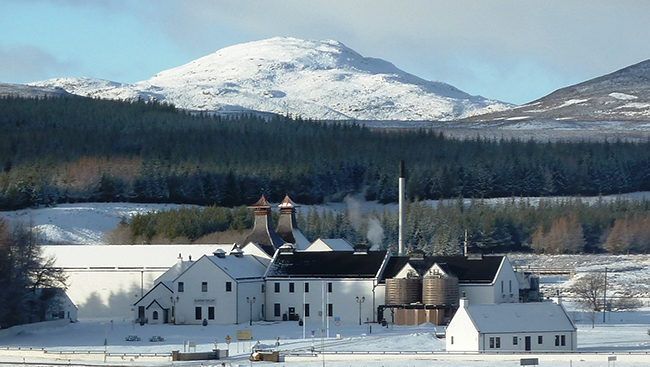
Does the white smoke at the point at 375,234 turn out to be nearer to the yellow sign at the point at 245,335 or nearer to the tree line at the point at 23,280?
the tree line at the point at 23,280

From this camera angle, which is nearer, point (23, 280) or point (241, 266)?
point (23, 280)

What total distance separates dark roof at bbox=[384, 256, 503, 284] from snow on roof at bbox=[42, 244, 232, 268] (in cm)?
1601

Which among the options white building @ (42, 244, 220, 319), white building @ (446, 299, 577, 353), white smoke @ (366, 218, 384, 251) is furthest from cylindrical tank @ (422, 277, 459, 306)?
white smoke @ (366, 218, 384, 251)

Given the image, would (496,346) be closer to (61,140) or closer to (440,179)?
(440,179)

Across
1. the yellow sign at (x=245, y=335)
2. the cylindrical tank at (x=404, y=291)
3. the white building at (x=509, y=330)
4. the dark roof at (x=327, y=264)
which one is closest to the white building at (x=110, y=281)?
the dark roof at (x=327, y=264)

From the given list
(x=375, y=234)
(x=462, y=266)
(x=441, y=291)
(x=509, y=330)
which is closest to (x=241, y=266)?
(x=441, y=291)

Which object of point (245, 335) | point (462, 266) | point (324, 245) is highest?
point (324, 245)

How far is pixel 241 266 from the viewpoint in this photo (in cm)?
8388

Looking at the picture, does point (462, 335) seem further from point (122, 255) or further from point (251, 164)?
point (251, 164)

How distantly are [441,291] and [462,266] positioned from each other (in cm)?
409

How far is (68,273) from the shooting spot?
8962cm

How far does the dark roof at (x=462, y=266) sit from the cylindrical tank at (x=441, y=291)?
1.20 meters

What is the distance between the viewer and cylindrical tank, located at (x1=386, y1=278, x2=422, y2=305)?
80.1 m

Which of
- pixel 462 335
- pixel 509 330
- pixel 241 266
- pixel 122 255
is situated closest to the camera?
pixel 462 335
